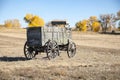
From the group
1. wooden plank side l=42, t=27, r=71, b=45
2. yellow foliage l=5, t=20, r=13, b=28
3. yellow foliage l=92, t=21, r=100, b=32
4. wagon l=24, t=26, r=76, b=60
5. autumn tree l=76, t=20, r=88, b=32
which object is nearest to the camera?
wagon l=24, t=26, r=76, b=60

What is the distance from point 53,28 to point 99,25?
141359 millimetres

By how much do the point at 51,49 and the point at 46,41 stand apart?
0.62 m

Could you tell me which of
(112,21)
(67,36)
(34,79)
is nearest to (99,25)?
(112,21)

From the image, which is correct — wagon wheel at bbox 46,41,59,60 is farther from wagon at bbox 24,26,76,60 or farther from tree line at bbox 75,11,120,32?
tree line at bbox 75,11,120,32

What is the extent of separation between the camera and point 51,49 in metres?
19.8

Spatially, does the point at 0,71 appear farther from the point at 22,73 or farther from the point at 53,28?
the point at 53,28

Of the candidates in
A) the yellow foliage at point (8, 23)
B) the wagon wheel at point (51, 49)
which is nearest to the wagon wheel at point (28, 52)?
the wagon wheel at point (51, 49)

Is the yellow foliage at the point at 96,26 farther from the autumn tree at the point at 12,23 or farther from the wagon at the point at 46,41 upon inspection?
the wagon at the point at 46,41

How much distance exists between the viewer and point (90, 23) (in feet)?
567

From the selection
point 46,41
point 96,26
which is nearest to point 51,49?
point 46,41

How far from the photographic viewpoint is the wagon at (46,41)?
19406 mm

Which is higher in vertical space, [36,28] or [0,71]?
[36,28]

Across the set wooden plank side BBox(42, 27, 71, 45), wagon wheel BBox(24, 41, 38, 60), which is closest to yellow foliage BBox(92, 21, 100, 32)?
wooden plank side BBox(42, 27, 71, 45)

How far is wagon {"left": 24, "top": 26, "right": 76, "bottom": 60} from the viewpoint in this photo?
19.4 metres
